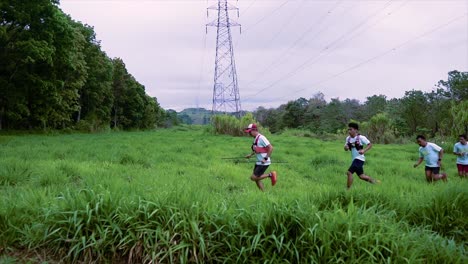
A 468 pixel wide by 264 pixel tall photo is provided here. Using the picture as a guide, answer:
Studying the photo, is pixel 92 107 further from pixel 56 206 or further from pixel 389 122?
pixel 56 206

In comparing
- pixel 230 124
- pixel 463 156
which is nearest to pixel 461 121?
pixel 463 156

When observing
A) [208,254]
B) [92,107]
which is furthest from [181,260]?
[92,107]

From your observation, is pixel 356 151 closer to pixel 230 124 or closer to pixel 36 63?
pixel 36 63

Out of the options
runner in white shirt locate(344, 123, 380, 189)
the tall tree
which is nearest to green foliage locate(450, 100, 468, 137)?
runner in white shirt locate(344, 123, 380, 189)

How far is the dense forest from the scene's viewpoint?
2639 cm

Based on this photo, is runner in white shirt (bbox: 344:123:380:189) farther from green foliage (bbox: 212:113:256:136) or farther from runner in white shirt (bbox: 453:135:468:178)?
green foliage (bbox: 212:113:256:136)

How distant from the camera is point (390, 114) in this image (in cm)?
5981

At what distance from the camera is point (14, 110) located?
2903cm

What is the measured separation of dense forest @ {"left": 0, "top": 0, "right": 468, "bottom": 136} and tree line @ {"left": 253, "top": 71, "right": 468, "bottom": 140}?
9cm

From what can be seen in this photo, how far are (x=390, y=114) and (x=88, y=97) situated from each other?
46573mm

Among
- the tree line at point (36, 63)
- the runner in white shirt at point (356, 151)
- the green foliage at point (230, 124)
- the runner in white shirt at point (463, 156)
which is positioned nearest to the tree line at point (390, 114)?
the green foliage at point (230, 124)

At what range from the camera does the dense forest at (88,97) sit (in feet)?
86.6

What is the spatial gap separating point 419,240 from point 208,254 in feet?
7.96

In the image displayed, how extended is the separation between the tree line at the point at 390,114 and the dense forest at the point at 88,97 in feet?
0.30
